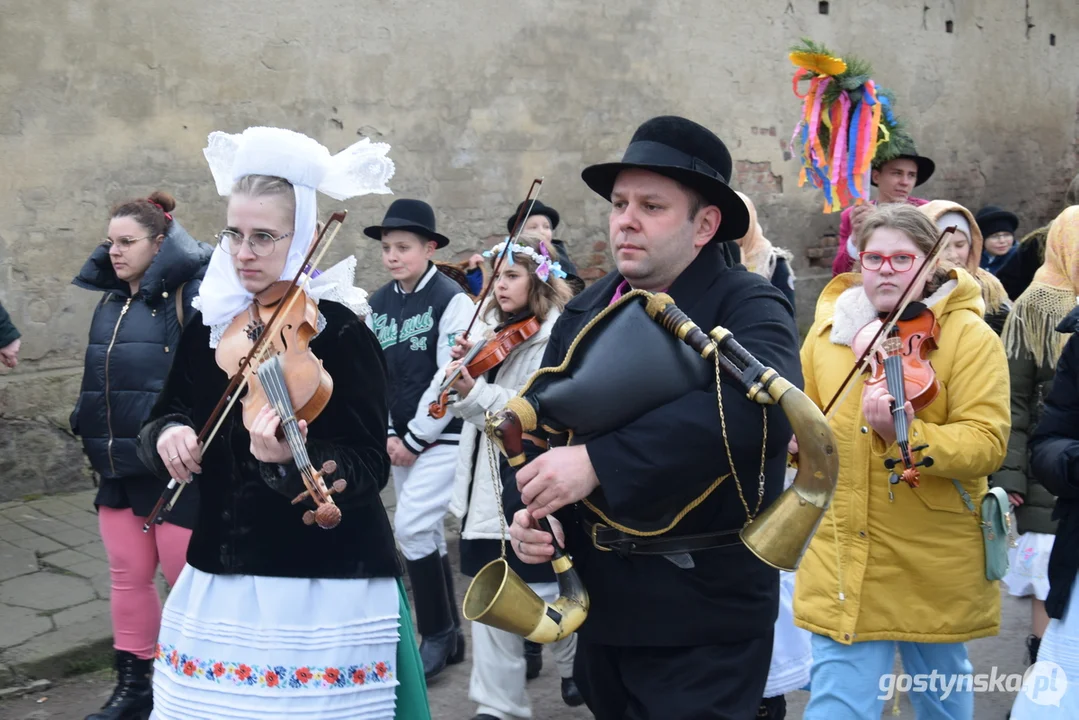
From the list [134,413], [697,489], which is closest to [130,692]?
[134,413]

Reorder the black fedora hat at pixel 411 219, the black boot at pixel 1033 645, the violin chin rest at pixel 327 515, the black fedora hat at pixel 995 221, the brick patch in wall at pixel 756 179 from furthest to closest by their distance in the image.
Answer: the brick patch in wall at pixel 756 179
the black fedora hat at pixel 995 221
the black fedora hat at pixel 411 219
the black boot at pixel 1033 645
the violin chin rest at pixel 327 515

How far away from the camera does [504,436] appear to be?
7.36ft

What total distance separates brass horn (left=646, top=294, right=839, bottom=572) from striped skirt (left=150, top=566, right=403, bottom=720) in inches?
47.2

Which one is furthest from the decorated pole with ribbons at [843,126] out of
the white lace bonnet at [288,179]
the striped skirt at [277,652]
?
the striped skirt at [277,652]

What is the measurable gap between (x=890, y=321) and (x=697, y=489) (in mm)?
1372

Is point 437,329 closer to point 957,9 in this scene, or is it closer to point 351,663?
point 351,663

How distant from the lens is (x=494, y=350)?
4719 mm

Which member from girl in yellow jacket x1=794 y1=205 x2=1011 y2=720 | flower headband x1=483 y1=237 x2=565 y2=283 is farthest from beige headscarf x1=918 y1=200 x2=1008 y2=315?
flower headband x1=483 y1=237 x2=565 y2=283

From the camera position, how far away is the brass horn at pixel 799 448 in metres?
2.17

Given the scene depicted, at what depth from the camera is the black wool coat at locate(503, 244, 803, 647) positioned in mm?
2264

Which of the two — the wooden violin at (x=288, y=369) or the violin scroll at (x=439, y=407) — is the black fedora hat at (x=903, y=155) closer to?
the violin scroll at (x=439, y=407)

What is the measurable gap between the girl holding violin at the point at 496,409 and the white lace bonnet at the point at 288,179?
1.51 m

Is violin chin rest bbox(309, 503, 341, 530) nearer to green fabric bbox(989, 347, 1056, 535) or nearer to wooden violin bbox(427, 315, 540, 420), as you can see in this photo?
wooden violin bbox(427, 315, 540, 420)

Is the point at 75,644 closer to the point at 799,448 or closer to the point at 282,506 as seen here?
the point at 282,506
